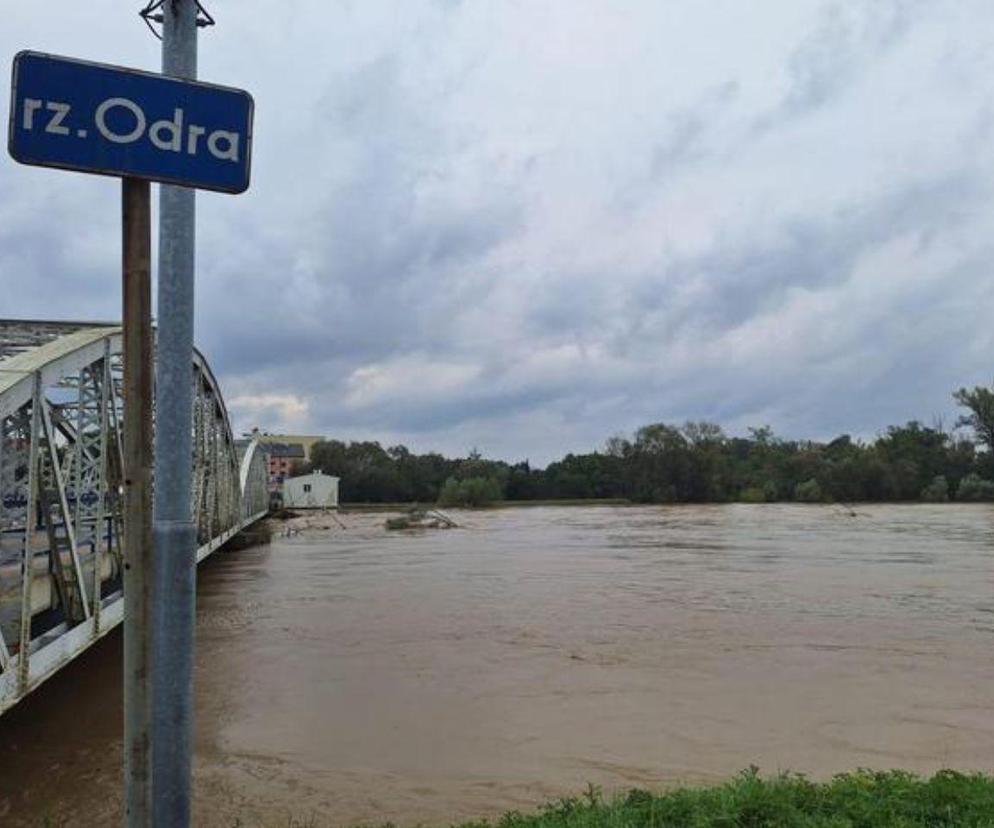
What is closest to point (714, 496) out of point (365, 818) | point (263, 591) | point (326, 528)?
point (326, 528)

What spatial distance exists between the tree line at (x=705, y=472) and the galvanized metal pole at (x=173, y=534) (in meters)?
106

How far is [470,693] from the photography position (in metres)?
13.5

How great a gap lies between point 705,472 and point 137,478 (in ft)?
372

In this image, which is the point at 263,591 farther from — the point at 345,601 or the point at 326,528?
the point at 326,528

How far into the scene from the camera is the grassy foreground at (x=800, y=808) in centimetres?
550

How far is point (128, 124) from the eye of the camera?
301cm

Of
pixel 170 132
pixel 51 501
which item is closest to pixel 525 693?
pixel 51 501

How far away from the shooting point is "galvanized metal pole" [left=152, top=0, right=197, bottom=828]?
3082mm

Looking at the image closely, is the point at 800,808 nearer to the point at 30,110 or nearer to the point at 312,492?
the point at 30,110

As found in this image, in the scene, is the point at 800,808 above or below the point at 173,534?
below

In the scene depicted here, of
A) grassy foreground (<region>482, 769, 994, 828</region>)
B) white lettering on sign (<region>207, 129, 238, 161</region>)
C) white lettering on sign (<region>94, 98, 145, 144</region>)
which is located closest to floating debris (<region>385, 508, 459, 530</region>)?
grassy foreground (<region>482, 769, 994, 828</region>)

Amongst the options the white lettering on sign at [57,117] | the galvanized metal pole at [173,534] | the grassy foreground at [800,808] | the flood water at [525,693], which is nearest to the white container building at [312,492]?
the flood water at [525,693]

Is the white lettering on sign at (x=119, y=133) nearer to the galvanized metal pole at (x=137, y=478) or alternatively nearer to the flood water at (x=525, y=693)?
the galvanized metal pole at (x=137, y=478)

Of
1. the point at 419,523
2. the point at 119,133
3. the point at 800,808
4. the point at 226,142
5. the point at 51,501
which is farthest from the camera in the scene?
the point at 419,523
